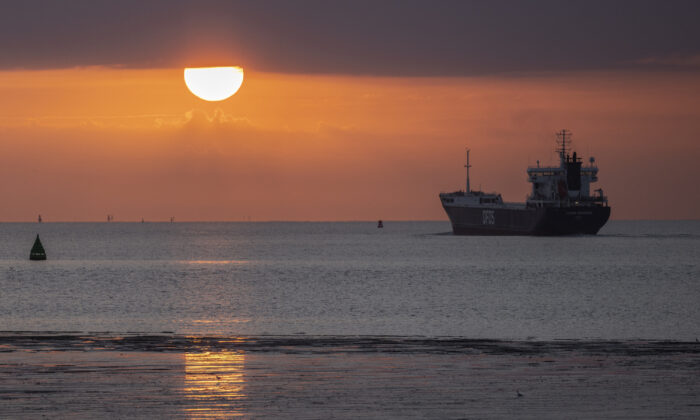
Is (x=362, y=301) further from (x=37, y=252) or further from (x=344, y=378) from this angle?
(x=37, y=252)

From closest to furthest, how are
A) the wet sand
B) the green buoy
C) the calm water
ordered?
the wet sand → the calm water → the green buoy

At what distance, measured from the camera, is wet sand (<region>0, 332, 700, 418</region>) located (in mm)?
15086

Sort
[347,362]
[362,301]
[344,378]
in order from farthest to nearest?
[362,301] → [347,362] → [344,378]

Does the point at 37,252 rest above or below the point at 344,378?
above

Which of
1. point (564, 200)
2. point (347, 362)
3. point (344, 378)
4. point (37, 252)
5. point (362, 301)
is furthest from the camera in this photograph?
point (564, 200)

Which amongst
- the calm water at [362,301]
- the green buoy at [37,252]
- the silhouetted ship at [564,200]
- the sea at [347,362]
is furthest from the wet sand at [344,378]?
the silhouetted ship at [564,200]

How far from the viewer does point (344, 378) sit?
708 inches

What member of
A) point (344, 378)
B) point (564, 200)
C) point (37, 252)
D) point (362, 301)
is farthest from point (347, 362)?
point (564, 200)

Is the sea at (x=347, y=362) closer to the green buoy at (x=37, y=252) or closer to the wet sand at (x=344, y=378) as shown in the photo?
the wet sand at (x=344, y=378)

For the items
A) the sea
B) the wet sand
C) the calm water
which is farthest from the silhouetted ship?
the wet sand

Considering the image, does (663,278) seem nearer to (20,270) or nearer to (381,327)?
(381,327)

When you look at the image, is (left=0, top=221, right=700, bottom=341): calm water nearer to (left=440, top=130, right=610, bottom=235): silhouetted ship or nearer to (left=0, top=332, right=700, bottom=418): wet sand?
(left=0, top=332, right=700, bottom=418): wet sand

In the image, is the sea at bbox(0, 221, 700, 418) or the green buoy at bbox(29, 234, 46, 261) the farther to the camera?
the green buoy at bbox(29, 234, 46, 261)

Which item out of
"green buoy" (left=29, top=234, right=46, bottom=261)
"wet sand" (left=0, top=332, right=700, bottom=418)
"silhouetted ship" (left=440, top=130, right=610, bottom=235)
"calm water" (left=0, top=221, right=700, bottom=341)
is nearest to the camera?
"wet sand" (left=0, top=332, right=700, bottom=418)
